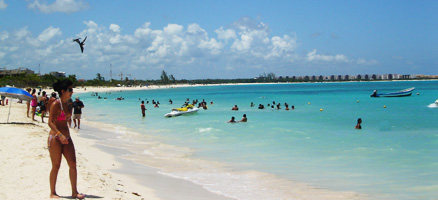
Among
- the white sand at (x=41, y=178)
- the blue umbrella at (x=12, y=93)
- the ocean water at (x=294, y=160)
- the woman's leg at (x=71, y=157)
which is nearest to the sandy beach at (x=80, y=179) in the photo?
the white sand at (x=41, y=178)

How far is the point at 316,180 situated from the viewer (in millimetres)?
9422

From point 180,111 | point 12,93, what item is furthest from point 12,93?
point 180,111

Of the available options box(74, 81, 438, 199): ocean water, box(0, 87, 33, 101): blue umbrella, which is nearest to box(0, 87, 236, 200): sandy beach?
box(74, 81, 438, 199): ocean water

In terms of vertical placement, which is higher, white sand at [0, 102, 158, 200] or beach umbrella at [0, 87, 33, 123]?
beach umbrella at [0, 87, 33, 123]

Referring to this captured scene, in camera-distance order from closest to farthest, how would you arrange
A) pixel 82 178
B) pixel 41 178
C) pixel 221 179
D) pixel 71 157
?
pixel 71 157, pixel 41 178, pixel 82 178, pixel 221 179

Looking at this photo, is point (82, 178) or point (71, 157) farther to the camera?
point (82, 178)

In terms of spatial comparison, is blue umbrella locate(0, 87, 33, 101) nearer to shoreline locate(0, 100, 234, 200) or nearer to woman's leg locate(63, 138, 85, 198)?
shoreline locate(0, 100, 234, 200)

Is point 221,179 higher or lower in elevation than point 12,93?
lower

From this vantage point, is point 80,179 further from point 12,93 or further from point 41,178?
point 12,93

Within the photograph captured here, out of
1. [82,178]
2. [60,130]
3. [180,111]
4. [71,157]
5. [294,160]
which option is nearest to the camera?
[60,130]

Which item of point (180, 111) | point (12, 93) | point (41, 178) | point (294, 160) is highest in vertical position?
point (12, 93)

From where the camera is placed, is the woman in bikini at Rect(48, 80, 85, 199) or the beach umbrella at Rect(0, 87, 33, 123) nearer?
the woman in bikini at Rect(48, 80, 85, 199)

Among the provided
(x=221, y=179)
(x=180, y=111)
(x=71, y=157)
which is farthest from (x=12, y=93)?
(x=180, y=111)

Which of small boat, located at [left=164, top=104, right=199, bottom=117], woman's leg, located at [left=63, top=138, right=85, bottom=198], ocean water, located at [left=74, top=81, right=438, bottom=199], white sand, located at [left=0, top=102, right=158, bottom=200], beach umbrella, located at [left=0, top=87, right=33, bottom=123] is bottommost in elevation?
ocean water, located at [left=74, top=81, right=438, bottom=199]
